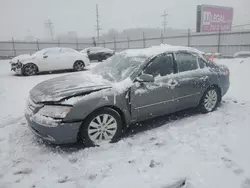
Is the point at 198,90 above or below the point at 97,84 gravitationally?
below

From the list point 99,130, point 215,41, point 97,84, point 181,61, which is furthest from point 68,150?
point 215,41

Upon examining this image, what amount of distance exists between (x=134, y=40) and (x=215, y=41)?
9.65m

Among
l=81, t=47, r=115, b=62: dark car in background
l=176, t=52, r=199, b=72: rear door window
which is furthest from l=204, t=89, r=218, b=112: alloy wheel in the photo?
l=81, t=47, r=115, b=62: dark car in background

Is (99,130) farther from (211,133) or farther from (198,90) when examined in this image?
(198,90)

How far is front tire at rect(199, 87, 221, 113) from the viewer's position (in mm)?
4852

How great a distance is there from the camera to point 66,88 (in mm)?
3566

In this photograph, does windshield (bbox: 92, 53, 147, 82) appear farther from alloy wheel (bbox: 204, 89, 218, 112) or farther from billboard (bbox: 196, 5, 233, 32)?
billboard (bbox: 196, 5, 233, 32)

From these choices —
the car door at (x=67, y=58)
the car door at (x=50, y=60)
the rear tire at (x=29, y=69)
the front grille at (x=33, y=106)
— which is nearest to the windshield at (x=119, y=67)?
the front grille at (x=33, y=106)

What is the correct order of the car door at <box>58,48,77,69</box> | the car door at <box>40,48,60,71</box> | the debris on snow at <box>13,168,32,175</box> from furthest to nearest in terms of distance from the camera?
the car door at <box>58,48,77,69</box>, the car door at <box>40,48,60,71</box>, the debris on snow at <box>13,168,32,175</box>

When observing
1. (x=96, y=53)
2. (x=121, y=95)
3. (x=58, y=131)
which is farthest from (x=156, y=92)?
(x=96, y=53)

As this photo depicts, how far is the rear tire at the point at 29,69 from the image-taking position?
10336 millimetres

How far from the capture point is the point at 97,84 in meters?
3.68

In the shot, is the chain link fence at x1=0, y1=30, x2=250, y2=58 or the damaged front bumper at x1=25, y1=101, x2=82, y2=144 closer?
the damaged front bumper at x1=25, y1=101, x2=82, y2=144

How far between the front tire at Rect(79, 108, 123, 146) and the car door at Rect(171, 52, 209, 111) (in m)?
1.45
